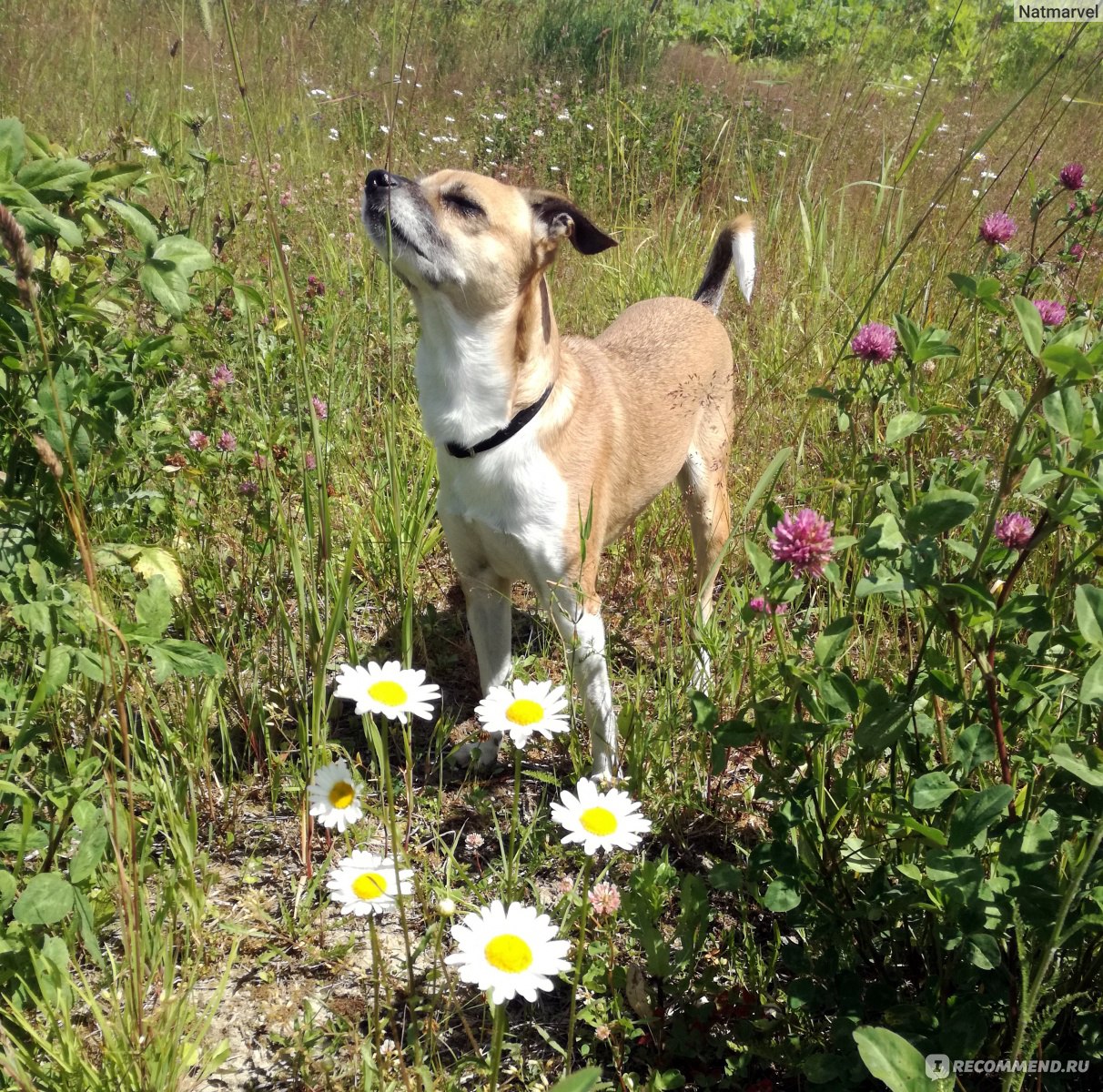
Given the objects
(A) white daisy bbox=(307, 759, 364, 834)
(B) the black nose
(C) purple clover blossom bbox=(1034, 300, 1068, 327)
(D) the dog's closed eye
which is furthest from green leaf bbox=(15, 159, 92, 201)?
(C) purple clover blossom bbox=(1034, 300, 1068, 327)

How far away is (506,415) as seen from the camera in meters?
2.54

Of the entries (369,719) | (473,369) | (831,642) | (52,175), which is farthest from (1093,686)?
(473,369)

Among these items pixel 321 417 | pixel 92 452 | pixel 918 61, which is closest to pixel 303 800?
pixel 92 452

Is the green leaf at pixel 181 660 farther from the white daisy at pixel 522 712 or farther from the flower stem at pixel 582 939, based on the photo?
the flower stem at pixel 582 939

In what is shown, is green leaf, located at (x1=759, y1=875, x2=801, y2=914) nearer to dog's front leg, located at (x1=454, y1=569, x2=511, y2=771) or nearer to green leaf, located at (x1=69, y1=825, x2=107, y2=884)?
green leaf, located at (x1=69, y1=825, x2=107, y2=884)

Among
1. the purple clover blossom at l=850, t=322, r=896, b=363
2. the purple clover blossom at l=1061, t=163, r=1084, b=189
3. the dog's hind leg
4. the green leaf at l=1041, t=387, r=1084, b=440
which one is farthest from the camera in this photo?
the dog's hind leg

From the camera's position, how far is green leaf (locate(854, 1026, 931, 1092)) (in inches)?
44.9

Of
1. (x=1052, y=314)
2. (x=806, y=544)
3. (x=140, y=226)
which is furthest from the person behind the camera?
(x=1052, y=314)

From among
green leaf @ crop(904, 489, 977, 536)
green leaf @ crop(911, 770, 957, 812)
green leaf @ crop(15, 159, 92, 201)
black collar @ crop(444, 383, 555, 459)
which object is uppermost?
green leaf @ crop(15, 159, 92, 201)

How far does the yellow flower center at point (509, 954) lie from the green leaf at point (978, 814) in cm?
60

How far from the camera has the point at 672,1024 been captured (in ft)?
5.59

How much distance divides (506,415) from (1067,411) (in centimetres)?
158

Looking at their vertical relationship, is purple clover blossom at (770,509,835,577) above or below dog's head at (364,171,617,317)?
below

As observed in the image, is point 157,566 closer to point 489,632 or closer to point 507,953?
point 507,953
